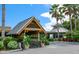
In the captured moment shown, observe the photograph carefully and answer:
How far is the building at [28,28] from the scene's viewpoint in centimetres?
1327

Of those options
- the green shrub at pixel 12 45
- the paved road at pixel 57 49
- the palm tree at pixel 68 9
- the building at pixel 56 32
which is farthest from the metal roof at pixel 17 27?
the palm tree at pixel 68 9

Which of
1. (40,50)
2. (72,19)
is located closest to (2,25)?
(40,50)

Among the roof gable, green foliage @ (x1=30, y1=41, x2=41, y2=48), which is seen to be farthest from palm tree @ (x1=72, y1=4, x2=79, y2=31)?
green foliage @ (x1=30, y1=41, x2=41, y2=48)

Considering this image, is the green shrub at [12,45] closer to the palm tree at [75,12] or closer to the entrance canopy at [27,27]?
the entrance canopy at [27,27]

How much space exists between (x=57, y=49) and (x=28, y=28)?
1.20 m

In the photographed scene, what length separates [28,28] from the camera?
13.4 meters

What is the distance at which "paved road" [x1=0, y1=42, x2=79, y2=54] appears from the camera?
43.3 ft

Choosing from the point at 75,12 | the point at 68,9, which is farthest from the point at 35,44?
the point at 75,12

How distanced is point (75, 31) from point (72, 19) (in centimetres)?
42

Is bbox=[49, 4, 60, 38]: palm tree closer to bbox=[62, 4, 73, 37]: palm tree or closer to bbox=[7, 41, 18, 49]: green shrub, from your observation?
bbox=[62, 4, 73, 37]: palm tree

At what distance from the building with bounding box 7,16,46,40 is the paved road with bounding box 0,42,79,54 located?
0.51 m

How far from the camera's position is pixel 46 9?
13367 mm

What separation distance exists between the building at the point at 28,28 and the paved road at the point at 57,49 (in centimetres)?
51
